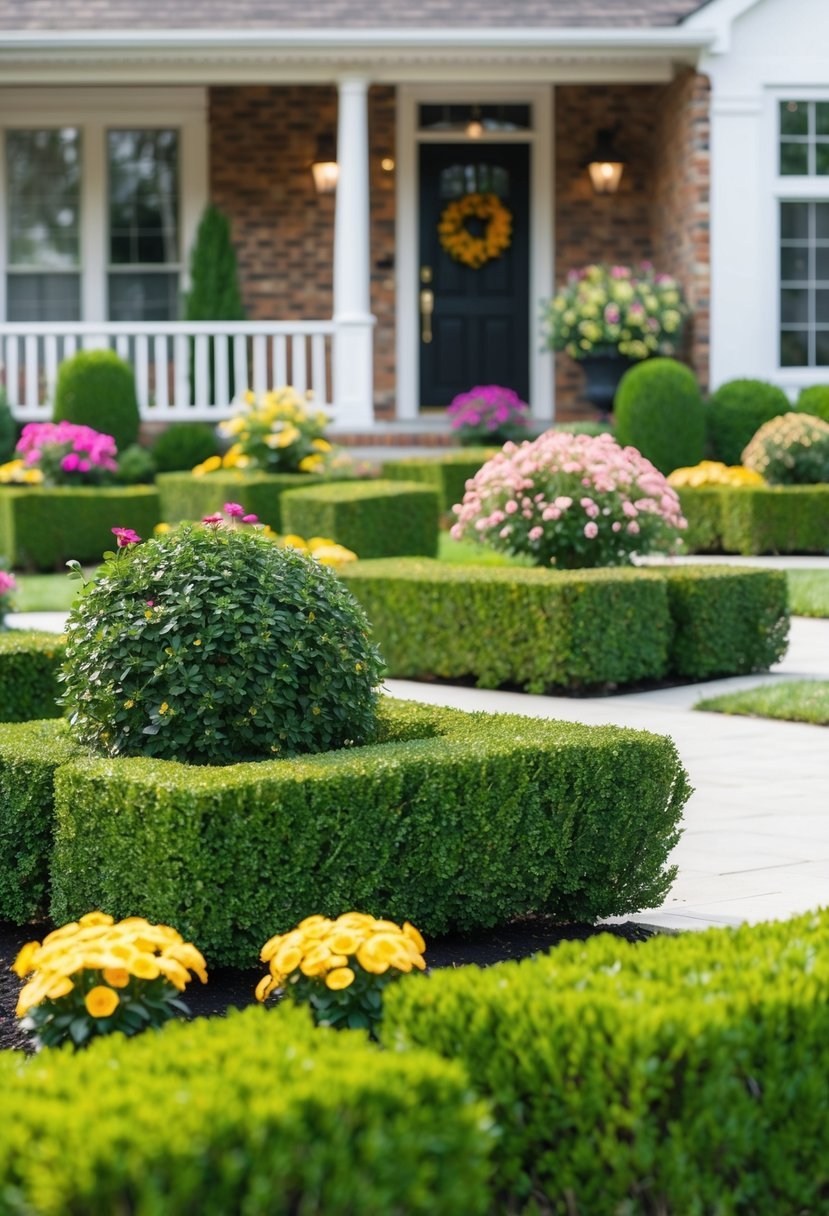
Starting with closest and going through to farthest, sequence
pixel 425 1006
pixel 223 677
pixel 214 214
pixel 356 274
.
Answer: pixel 425 1006 < pixel 223 677 < pixel 356 274 < pixel 214 214

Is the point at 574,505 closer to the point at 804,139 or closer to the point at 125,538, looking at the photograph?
the point at 125,538

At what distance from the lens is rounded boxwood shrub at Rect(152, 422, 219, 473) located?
50.8 ft

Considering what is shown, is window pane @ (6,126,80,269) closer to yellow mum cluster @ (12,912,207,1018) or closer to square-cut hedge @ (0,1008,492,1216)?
yellow mum cluster @ (12,912,207,1018)

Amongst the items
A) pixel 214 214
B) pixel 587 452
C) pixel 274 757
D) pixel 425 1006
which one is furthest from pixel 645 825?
pixel 214 214

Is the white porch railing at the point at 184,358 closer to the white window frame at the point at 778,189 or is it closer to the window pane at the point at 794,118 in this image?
the white window frame at the point at 778,189

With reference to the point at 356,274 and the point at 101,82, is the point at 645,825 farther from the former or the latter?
the point at 101,82

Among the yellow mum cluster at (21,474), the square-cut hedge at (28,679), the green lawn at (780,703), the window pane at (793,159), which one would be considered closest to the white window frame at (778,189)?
the window pane at (793,159)

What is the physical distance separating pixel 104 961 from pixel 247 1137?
3.27ft

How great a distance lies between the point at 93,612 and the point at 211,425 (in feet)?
39.7

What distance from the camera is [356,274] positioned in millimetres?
16000

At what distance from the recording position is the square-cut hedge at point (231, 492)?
13039 mm

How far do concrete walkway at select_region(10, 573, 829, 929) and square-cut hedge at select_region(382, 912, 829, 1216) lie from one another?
1457 millimetres

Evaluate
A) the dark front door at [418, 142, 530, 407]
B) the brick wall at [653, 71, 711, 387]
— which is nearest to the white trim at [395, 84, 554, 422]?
the dark front door at [418, 142, 530, 407]

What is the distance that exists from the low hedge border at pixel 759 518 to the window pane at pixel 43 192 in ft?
25.5
